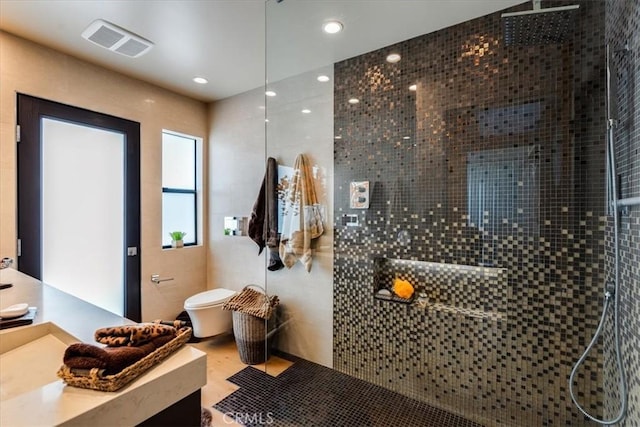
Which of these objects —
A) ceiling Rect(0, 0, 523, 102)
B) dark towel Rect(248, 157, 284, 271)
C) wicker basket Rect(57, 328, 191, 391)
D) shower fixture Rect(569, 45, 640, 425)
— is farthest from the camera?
dark towel Rect(248, 157, 284, 271)

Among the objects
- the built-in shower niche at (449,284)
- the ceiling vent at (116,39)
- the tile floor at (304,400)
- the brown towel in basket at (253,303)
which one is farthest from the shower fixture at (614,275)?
the ceiling vent at (116,39)

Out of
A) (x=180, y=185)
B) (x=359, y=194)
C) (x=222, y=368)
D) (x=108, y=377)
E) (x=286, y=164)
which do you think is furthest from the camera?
(x=180, y=185)

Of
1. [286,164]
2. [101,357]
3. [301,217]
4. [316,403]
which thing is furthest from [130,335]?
[286,164]

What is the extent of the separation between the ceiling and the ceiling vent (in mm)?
40

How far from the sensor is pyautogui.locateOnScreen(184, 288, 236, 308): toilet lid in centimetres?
282

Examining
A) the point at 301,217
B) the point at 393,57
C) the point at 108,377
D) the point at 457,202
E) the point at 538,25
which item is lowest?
the point at 108,377

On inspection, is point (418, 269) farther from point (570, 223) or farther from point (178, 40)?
point (178, 40)

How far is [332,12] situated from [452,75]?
3.02ft

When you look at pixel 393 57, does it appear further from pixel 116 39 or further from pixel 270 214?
pixel 116 39

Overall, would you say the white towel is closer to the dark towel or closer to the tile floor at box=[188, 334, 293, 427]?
the dark towel

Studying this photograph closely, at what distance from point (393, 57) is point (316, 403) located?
260 centimetres

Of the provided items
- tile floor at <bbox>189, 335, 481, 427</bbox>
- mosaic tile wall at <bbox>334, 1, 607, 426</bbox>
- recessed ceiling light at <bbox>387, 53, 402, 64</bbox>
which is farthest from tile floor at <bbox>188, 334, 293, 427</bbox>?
recessed ceiling light at <bbox>387, 53, 402, 64</bbox>

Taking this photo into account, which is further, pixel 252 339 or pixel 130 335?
pixel 252 339

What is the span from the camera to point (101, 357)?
723mm
